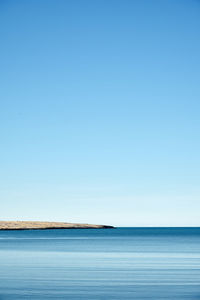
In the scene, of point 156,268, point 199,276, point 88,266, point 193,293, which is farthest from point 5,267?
point 193,293

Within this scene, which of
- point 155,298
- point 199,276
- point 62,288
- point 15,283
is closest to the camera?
point 155,298

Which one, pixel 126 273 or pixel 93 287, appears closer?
pixel 93 287

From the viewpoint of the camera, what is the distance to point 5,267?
1201 inches

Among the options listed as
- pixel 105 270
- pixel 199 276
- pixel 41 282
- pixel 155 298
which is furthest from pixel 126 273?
pixel 155 298

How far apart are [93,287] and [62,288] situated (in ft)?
4.90

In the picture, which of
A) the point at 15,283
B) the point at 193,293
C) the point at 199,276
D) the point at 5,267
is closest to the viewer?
the point at 193,293

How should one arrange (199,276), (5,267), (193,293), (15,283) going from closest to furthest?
1. (193,293)
2. (15,283)
3. (199,276)
4. (5,267)

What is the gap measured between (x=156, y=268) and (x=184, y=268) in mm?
1805

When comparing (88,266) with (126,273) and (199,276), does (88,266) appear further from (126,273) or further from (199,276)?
(199,276)

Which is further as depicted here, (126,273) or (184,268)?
(184,268)

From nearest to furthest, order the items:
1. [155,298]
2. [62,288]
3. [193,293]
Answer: [155,298] < [193,293] < [62,288]

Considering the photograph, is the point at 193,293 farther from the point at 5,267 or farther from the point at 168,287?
the point at 5,267

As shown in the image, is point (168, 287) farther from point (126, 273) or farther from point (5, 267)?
point (5, 267)

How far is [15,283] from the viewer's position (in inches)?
896
